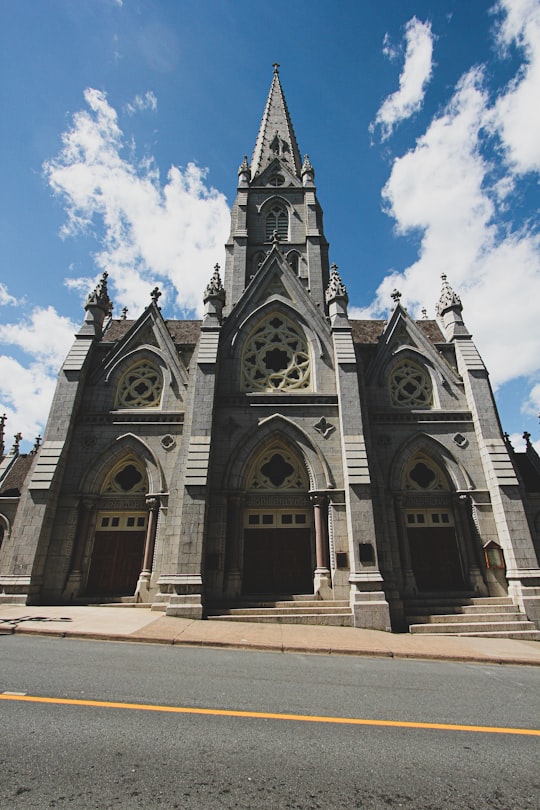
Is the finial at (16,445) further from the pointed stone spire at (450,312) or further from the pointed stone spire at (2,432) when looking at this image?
the pointed stone spire at (450,312)

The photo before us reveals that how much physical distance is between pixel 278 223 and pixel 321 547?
67.2 ft

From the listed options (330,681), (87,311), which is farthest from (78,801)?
(87,311)

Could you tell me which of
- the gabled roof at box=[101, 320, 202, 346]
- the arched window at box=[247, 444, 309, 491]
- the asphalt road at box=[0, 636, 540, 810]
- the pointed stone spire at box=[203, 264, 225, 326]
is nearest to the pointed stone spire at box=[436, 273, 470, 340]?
the arched window at box=[247, 444, 309, 491]

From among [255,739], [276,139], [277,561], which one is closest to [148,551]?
[277,561]

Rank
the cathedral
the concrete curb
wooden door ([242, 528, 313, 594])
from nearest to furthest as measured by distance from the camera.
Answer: the concrete curb → the cathedral → wooden door ([242, 528, 313, 594])

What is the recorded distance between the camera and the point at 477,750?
12.9 feet

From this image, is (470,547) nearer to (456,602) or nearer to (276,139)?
(456,602)

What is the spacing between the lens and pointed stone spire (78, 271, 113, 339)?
712 inches

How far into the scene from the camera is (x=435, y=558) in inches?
583

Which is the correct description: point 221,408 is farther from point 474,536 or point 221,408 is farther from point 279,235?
→ point 279,235

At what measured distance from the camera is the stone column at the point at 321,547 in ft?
43.2

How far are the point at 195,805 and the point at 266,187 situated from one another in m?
29.1

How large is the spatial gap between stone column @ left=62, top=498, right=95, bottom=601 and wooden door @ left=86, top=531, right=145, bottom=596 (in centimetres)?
50

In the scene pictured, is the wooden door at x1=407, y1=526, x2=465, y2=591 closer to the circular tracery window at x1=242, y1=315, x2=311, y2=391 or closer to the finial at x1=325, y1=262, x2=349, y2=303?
the circular tracery window at x1=242, y1=315, x2=311, y2=391
